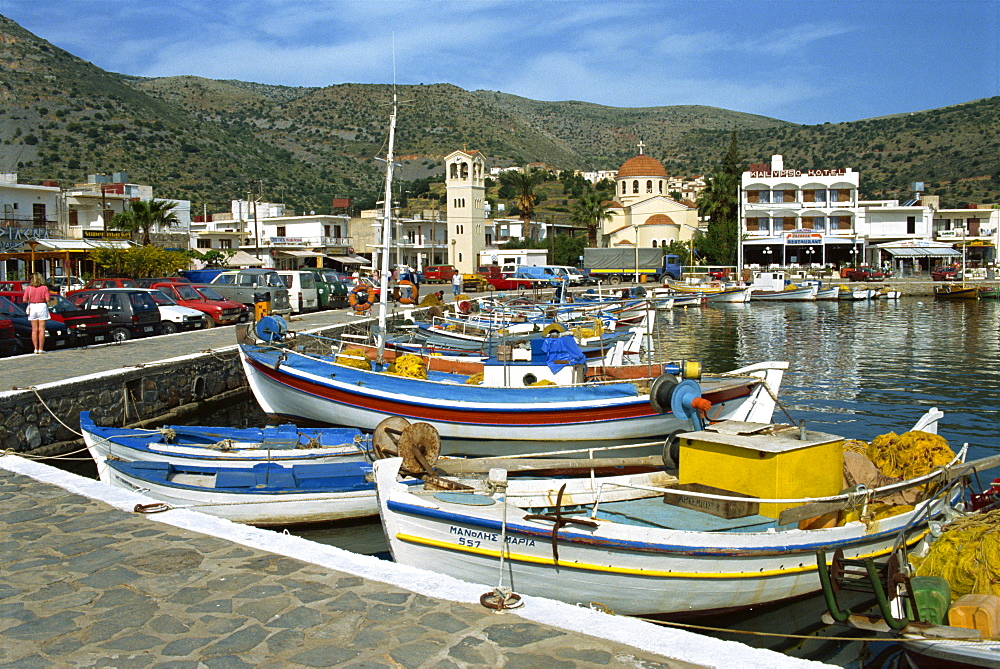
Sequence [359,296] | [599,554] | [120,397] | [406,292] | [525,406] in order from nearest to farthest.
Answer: [599,554] < [525,406] < [120,397] < [359,296] < [406,292]

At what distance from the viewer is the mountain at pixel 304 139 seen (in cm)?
10306

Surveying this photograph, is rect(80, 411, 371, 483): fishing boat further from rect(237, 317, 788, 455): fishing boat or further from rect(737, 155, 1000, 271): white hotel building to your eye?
rect(737, 155, 1000, 271): white hotel building

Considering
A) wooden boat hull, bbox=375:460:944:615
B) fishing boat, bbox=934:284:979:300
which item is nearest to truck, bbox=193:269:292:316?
wooden boat hull, bbox=375:460:944:615

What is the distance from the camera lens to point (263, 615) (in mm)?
5406

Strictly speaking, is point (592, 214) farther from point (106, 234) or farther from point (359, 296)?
point (359, 296)

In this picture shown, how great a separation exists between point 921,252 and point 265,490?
82424mm

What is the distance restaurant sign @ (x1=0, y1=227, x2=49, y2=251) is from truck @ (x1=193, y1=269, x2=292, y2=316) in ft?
59.8

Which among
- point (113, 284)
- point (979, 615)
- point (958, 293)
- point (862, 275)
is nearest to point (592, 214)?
point (862, 275)

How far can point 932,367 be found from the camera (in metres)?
27.7

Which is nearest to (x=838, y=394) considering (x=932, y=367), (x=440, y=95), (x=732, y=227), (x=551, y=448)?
(x=932, y=367)

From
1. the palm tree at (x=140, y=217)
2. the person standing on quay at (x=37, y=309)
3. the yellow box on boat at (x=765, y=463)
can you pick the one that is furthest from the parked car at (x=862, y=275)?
the yellow box on boat at (x=765, y=463)

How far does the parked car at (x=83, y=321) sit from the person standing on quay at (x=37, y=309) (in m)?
0.98

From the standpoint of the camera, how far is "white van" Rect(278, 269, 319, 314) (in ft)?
117

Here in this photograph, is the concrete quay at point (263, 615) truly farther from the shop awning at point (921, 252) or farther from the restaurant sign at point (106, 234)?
the shop awning at point (921, 252)
